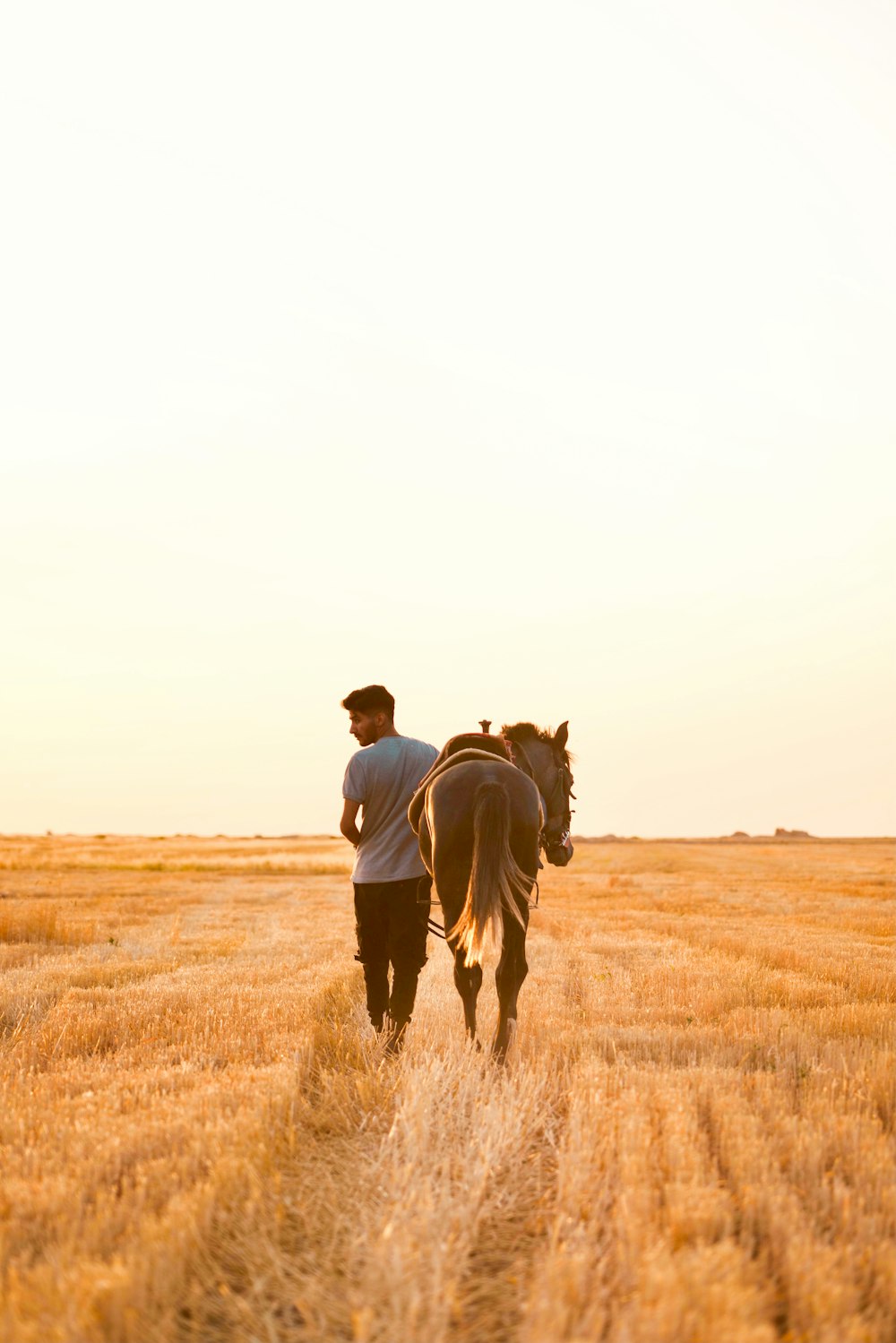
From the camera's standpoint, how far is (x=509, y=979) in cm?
746

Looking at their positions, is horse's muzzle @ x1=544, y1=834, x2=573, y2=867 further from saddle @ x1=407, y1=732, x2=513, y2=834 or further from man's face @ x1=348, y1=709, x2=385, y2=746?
man's face @ x1=348, y1=709, x2=385, y2=746

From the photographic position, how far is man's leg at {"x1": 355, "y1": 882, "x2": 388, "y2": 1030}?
27.5 feet

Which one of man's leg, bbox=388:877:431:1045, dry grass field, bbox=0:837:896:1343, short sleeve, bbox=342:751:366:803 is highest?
short sleeve, bbox=342:751:366:803

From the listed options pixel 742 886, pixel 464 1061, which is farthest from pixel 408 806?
pixel 742 886

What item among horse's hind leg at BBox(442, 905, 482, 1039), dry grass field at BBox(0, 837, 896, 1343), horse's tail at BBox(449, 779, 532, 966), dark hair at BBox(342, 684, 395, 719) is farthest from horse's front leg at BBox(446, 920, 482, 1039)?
dark hair at BBox(342, 684, 395, 719)

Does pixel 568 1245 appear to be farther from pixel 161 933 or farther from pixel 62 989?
pixel 161 933

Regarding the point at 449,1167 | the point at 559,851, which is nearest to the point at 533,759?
the point at 559,851

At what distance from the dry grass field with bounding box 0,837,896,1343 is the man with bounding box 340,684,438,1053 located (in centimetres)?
54

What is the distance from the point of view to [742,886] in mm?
29078

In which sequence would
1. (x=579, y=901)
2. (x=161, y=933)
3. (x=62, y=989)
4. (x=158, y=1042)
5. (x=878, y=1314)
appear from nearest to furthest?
(x=878, y=1314) → (x=158, y=1042) → (x=62, y=989) → (x=161, y=933) → (x=579, y=901)

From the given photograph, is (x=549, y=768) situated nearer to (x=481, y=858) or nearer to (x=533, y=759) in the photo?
(x=533, y=759)

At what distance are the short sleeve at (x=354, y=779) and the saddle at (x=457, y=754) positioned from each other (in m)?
0.44

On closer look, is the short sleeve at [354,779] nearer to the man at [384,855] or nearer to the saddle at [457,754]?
the man at [384,855]

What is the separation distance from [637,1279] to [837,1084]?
10.3ft
